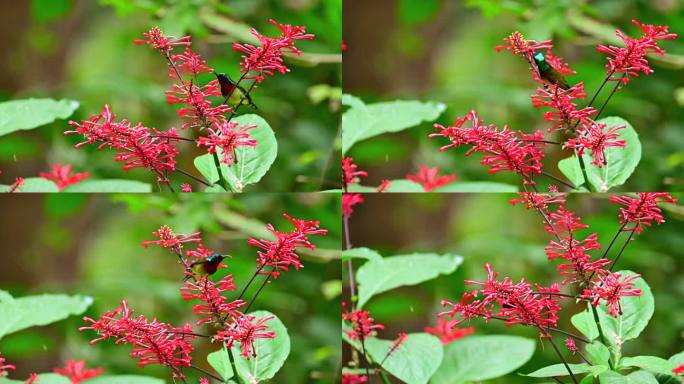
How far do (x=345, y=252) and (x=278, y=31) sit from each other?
0.58m

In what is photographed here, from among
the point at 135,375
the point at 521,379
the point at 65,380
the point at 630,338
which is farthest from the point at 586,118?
the point at 65,380

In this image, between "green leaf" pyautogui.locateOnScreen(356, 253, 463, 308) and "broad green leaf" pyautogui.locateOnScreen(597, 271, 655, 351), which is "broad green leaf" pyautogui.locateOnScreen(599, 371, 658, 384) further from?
"green leaf" pyautogui.locateOnScreen(356, 253, 463, 308)

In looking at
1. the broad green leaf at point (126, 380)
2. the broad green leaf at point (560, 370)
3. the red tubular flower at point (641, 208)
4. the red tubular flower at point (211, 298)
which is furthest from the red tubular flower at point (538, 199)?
the broad green leaf at point (126, 380)

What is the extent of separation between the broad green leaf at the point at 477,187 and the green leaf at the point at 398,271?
17 centimetres

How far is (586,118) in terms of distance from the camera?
1974mm

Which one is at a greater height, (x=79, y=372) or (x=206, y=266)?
(x=206, y=266)

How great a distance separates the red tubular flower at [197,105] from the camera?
1.95 metres

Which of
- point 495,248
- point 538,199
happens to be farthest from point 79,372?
point 538,199

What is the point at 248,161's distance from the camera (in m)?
2.00

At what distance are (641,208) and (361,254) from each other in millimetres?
693

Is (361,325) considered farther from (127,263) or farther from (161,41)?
(161,41)

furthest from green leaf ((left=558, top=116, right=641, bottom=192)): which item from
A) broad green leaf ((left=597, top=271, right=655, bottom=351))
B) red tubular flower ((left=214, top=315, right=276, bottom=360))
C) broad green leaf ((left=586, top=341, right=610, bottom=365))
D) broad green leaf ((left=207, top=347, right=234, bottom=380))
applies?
broad green leaf ((left=207, top=347, right=234, bottom=380))

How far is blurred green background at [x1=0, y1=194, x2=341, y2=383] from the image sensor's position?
2.00 meters

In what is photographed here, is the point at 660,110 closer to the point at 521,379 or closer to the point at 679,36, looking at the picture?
the point at 679,36
